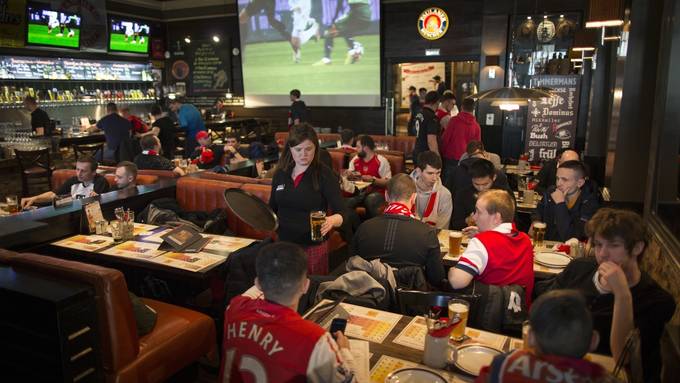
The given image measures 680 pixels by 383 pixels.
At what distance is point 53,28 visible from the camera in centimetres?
1105

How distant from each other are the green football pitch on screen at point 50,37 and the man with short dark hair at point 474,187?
406 inches

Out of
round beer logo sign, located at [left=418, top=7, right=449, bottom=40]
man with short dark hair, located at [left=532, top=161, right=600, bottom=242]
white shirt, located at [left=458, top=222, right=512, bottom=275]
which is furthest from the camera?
round beer logo sign, located at [left=418, top=7, right=449, bottom=40]

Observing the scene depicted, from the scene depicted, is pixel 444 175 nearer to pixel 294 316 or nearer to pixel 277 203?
pixel 277 203

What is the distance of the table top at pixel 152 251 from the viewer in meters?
3.20

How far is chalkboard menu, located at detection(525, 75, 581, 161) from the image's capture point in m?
8.84

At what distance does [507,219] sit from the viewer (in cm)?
264

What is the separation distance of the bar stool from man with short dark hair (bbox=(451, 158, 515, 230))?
6.74 m

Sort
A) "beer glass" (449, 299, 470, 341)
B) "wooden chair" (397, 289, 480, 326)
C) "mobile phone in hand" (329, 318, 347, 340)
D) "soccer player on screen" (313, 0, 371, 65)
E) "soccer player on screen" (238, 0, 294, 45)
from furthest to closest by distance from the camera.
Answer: "soccer player on screen" (238, 0, 294, 45), "soccer player on screen" (313, 0, 371, 65), "wooden chair" (397, 289, 480, 326), "beer glass" (449, 299, 470, 341), "mobile phone in hand" (329, 318, 347, 340)

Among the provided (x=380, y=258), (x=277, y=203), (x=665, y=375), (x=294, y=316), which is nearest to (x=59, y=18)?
(x=277, y=203)

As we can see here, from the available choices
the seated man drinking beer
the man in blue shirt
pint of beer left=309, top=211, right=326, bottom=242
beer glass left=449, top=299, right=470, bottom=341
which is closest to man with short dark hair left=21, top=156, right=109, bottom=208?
pint of beer left=309, top=211, right=326, bottom=242

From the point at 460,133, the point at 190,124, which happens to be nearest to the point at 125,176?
the point at 460,133

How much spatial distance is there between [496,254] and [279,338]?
1360 millimetres

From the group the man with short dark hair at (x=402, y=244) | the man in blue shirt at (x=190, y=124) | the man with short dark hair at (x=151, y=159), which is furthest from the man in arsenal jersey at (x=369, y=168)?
the man in blue shirt at (x=190, y=124)

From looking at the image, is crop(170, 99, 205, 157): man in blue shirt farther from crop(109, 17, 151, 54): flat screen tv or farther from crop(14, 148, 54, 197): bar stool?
crop(109, 17, 151, 54): flat screen tv
